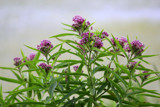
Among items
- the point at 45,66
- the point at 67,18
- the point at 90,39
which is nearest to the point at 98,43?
the point at 90,39

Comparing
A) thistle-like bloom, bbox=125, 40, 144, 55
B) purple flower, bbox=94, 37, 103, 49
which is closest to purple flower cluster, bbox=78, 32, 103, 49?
purple flower, bbox=94, 37, 103, 49

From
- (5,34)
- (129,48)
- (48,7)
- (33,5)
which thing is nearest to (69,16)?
(48,7)

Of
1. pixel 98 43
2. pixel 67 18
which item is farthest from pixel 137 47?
pixel 67 18

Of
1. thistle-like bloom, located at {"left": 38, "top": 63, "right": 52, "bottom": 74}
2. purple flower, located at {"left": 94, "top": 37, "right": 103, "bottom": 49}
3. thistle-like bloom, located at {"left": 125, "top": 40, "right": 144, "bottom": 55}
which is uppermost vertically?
purple flower, located at {"left": 94, "top": 37, "right": 103, "bottom": 49}

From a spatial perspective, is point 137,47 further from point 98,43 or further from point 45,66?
point 45,66

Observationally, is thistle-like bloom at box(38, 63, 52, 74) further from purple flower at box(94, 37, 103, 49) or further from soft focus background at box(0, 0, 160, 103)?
soft focus background at box(0, 0, 160, 103)

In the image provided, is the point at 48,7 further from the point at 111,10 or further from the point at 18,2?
the point at 111,10

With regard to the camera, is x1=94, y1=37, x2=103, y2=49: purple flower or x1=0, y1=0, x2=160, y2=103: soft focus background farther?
x1=0, y1=0, x2=160, y2=103: soft focus background

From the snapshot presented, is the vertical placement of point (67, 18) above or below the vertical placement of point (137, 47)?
above

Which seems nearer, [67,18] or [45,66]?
[45,66]
